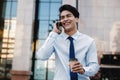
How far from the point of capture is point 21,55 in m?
18.3

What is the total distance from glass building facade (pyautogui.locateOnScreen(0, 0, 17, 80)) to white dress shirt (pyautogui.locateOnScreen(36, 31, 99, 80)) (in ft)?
55.0

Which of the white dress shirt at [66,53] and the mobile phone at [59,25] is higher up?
the mobile phone at [59,25]

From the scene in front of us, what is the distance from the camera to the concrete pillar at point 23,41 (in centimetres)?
1798

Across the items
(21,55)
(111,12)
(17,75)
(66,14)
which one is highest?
(111,12)

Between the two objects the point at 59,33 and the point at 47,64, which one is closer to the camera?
the point at 59,33

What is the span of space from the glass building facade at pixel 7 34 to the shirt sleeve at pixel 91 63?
16.8 meters

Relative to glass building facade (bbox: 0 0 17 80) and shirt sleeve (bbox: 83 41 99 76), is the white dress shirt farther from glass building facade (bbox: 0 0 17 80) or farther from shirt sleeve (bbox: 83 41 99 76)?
glass building facade (bbox: 0 0 17 80)

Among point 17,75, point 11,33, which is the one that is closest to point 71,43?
point 17,75

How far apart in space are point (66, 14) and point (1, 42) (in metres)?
17.8

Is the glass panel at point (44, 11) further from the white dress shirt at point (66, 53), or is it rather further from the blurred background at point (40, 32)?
the white dress shirt at point (66, 53)

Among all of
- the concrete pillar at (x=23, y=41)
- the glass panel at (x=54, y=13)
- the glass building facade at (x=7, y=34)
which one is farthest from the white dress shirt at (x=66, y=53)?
the glass panel at (x=54, y=13)

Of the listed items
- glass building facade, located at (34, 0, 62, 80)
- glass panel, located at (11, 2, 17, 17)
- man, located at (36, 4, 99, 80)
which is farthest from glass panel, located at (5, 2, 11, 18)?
man, located at (36, 4, 99, 80)

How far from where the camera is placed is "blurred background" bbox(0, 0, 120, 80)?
18406 millimetres

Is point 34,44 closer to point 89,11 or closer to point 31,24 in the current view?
point 31,24
